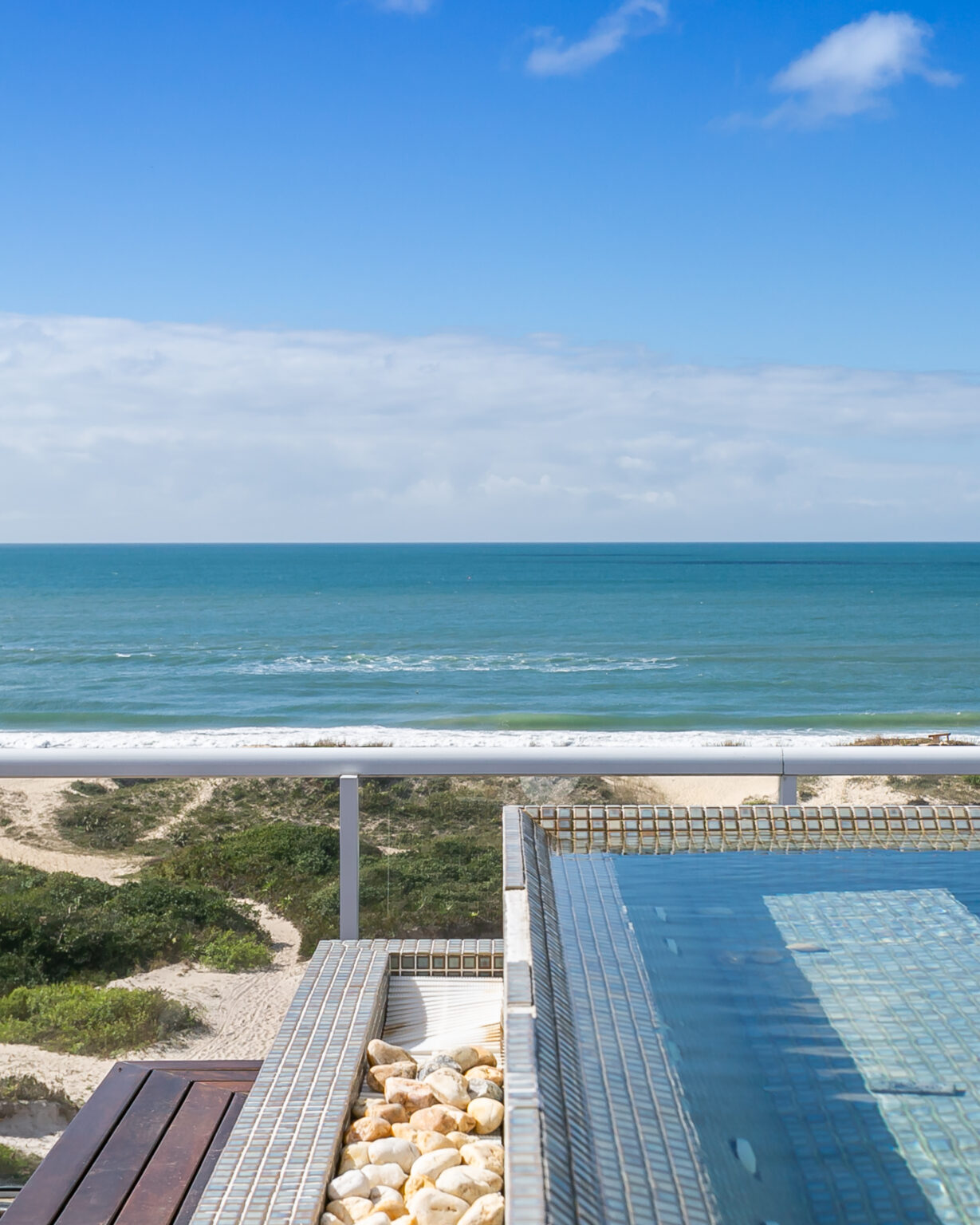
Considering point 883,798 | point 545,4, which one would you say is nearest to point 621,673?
point 545,4

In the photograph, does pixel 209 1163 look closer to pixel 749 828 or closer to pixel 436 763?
pixel 436 763

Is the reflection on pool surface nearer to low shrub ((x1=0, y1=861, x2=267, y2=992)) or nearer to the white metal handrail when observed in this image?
the white metal handrail

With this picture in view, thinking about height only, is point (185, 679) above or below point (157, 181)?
below

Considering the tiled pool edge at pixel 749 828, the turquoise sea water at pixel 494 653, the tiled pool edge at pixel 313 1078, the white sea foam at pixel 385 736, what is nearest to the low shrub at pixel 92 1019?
the tiled pool edge at pixel 313 1078

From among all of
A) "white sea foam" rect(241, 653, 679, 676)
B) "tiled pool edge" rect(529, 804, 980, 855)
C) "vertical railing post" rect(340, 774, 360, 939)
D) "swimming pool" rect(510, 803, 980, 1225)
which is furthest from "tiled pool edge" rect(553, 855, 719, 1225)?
"white sea foam" rect(241, 653, 679, 676)

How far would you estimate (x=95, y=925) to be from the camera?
7.10 feet

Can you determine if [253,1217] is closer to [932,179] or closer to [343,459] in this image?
[932,179]

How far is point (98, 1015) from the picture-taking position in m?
2.07

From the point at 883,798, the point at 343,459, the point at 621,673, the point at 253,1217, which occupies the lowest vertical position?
the point at 621,673

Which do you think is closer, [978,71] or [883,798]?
[883,798]

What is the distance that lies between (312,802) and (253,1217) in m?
1.08

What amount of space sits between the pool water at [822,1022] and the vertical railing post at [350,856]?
551mm

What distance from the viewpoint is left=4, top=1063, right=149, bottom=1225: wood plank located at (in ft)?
4.69

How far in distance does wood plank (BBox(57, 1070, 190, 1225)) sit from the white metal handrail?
54 centimetres
